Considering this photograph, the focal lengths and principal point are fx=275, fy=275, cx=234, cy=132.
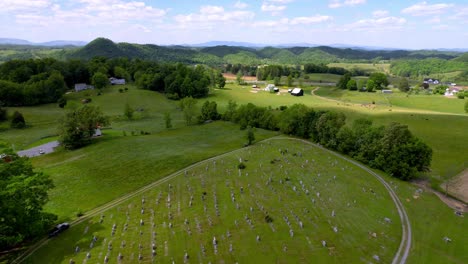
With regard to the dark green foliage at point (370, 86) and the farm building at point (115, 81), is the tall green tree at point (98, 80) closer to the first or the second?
the farm building at point (115, 81)

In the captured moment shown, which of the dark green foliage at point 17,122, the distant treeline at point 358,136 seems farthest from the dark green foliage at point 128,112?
the distant treeline at point 358,136

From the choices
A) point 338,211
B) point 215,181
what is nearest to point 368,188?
point 338,211

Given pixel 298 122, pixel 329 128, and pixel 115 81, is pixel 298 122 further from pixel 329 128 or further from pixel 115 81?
pixel 115 81

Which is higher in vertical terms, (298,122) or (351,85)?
(351,85)

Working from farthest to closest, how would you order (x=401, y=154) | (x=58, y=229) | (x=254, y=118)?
(x=254, y=118)
(x=401, y=154)
(x=58, y=229)

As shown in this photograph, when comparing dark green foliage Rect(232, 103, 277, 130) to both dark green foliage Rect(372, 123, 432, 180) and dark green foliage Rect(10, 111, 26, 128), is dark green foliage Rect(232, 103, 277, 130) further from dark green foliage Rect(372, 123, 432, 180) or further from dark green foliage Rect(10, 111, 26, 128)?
dark green foliage Rect(10, 111, 26, 128)

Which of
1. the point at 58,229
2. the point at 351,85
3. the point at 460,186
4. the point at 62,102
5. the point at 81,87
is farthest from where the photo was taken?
the point at 351,85

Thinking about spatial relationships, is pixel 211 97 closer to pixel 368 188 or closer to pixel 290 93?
pixel 290 93

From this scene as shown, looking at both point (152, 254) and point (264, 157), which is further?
point (264, 157)

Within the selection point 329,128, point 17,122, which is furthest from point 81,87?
point 329,128
